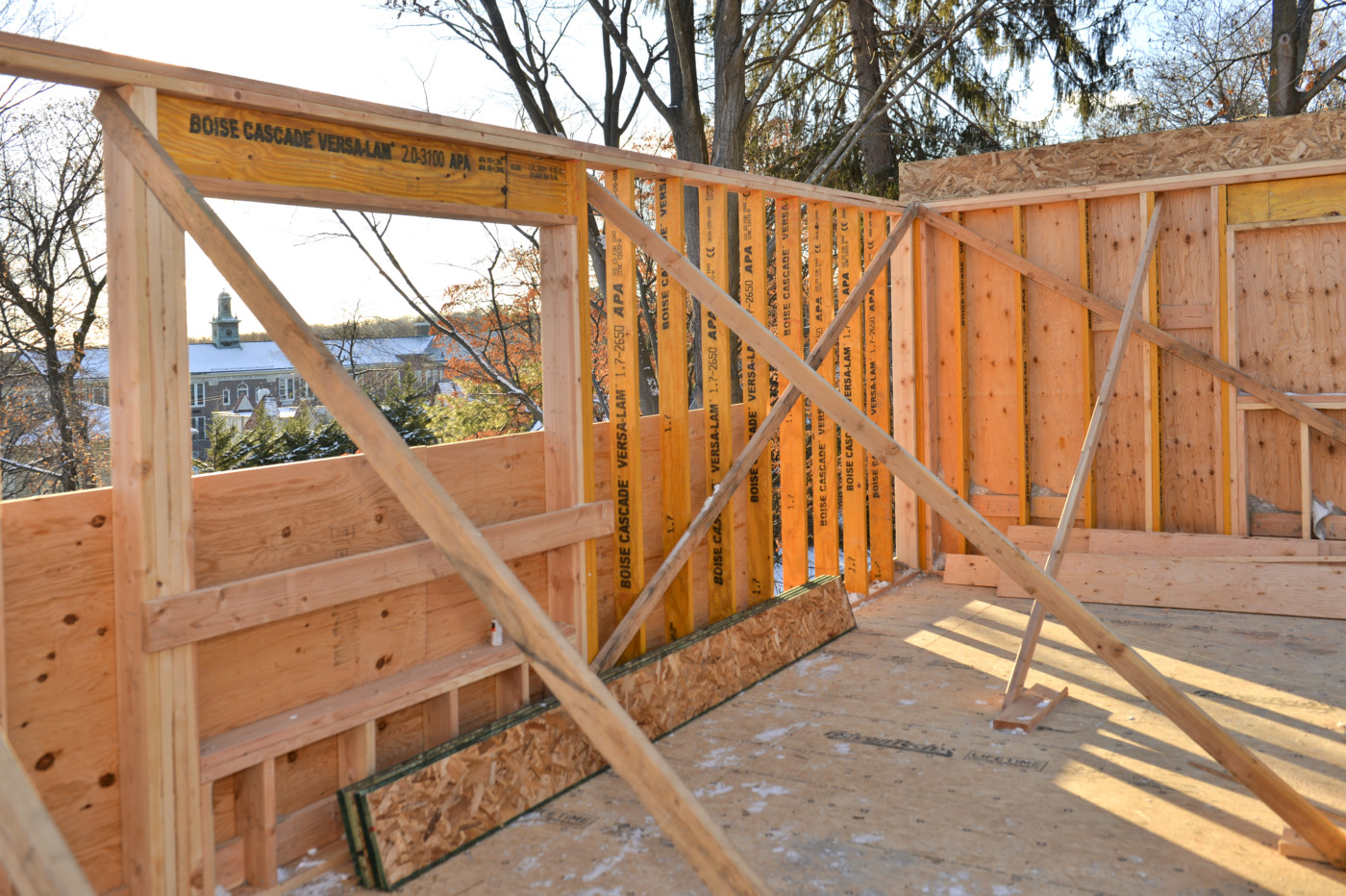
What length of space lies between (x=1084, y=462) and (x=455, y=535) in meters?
4.13

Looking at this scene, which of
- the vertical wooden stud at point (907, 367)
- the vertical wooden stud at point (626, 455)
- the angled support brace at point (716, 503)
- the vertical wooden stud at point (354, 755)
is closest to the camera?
the vertical wooden stud at point (354, 755)

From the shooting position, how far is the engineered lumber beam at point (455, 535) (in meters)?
2.43

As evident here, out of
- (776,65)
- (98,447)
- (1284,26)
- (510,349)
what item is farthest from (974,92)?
(98,447)

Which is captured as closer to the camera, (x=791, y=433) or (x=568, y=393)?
(x=568, y=393)

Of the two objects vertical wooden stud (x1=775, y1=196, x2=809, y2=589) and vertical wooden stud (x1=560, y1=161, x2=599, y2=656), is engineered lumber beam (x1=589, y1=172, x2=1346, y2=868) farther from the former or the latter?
vertical wooden stud (x1=775, y1=196, x2=809, y2=589)

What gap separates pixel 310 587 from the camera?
3434 mm

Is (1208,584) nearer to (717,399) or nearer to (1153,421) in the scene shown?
(1153,421)

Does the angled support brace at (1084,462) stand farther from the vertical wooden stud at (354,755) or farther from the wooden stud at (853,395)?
the vertical wooden stud at (354,755)

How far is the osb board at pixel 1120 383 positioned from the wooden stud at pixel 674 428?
12.4 feet

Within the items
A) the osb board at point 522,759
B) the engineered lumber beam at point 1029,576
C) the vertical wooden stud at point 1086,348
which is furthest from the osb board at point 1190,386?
the engineered lumber beam at point 1029,576

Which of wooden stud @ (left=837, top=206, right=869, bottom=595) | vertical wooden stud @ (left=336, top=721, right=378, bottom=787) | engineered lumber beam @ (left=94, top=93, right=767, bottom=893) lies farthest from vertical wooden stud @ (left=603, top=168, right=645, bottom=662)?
wooden stud @ (left=837, top=206, right=869, bottom=595)

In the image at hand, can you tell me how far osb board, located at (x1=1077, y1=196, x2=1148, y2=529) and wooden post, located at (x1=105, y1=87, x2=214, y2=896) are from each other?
6.54 metres

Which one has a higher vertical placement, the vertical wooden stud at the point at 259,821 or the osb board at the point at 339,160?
the osb board at the point at 339,160

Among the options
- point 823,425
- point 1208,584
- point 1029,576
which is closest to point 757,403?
point 823,425
